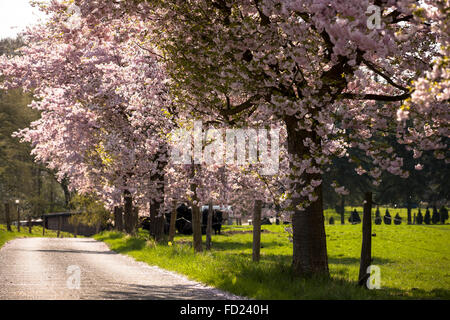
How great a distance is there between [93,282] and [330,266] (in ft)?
37.3

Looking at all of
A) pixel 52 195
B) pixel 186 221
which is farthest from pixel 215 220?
→ pixel 52 195

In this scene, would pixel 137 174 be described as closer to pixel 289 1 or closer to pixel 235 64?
pixel 235 64

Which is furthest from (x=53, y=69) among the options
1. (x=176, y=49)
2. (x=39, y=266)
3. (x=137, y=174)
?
(x=176, y=49)

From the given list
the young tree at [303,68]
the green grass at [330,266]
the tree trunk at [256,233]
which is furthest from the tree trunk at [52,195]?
the young tree at [303,68]

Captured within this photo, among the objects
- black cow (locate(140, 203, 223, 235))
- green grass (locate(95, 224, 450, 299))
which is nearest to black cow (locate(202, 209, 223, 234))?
black cow (locate(140, 203, 223, 235))

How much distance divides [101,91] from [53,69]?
300cm

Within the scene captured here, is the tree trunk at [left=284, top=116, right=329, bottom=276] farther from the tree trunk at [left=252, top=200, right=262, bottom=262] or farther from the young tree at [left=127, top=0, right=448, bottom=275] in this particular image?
the tree trunk at [left=252, top=200, right=262, bottom=262]

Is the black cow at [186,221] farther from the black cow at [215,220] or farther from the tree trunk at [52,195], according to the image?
the tree trunk at [52,195]

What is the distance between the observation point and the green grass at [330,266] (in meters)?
12.4

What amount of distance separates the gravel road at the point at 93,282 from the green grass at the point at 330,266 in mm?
646

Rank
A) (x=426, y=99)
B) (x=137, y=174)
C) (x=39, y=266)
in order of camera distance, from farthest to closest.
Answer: (x=137, y=174) → (x=39, y=266) → (x=426, y=99)

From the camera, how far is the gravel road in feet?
42.0

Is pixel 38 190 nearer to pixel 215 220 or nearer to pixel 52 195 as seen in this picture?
pixel 52 195

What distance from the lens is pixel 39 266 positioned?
2061cm
